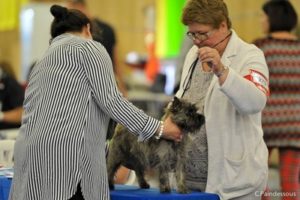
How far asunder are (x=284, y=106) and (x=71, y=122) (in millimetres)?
2040

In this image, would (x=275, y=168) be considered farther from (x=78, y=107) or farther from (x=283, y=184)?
(x=78, y=107)

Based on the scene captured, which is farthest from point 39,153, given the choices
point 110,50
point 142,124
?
point 110,50

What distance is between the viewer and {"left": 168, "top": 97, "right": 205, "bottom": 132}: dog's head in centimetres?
290

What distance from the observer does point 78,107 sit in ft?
9.04

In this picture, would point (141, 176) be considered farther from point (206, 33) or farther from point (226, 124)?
point (206, 33)

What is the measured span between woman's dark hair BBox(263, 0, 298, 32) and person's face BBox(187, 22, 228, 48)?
1584mm

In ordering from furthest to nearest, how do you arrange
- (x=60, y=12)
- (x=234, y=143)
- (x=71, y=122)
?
1. (x=234, y=143)
2. (x=60, y=12)
3. (x=71, y=122)

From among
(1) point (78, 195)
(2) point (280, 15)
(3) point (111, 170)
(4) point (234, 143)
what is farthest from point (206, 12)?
(2) point (280, 15)

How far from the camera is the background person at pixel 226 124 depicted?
3.03 metres

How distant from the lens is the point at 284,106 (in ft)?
14.5

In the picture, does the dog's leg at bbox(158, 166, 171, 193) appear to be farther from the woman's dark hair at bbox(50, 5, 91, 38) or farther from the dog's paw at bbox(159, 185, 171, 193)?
the woman's dark hair at bbox(50, 5, 91, 38)

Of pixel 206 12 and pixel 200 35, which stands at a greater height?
pixel 206 12

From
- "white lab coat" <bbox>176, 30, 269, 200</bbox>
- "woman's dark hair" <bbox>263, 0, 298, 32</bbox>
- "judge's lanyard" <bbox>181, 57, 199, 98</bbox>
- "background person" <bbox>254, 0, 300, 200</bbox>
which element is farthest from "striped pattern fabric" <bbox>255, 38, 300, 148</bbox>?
"white lab coat" <bbox>176, 30, 269, 200</bbox>

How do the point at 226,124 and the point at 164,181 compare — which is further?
the point at 226,124
